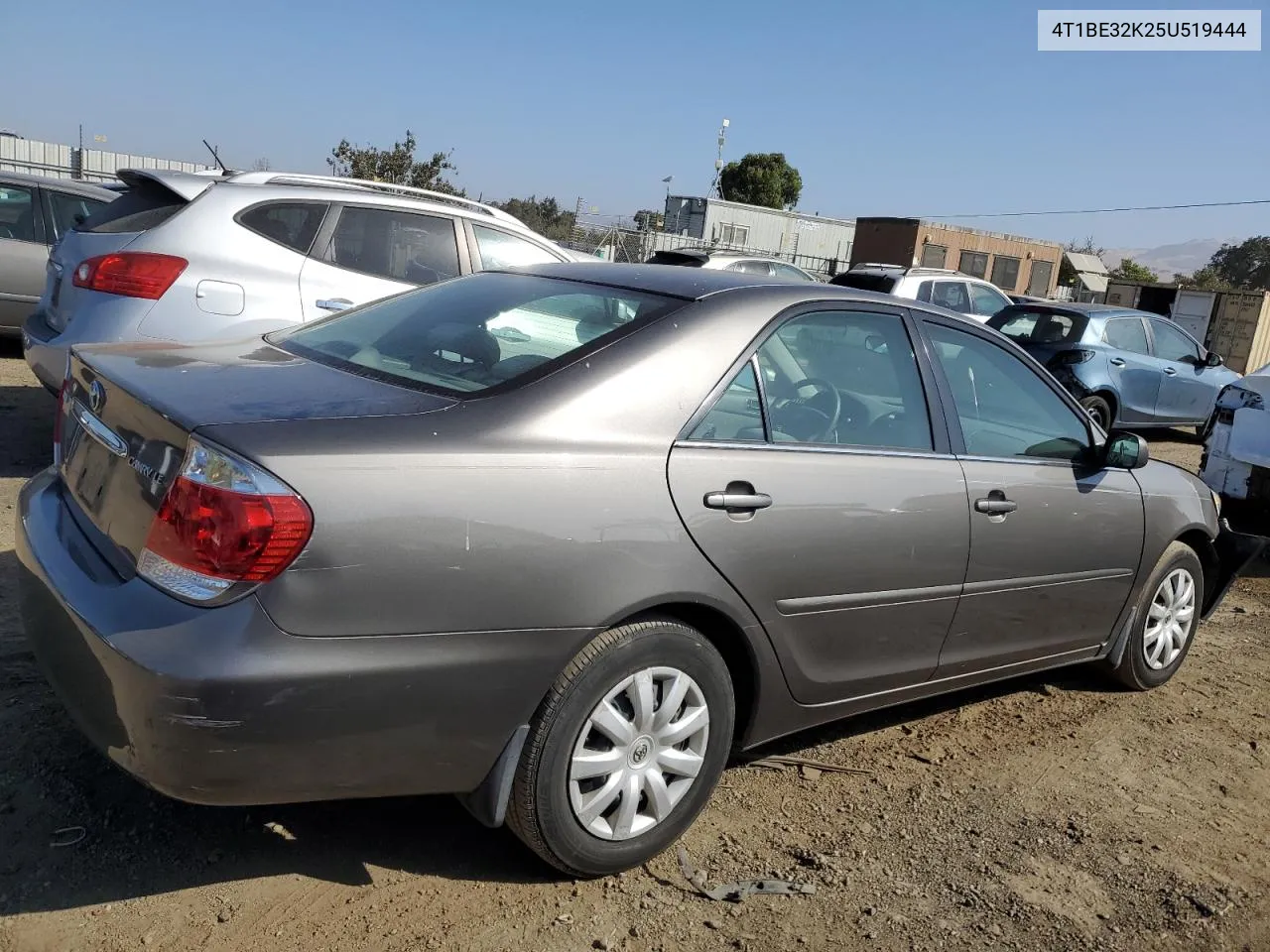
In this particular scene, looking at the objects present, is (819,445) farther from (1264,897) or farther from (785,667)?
(1264,897)

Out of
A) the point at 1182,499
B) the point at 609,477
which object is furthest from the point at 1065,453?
the point at 609,477

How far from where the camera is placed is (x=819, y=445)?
10.5 ft

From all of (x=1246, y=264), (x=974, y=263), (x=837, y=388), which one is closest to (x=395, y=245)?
(x=837, y=388)

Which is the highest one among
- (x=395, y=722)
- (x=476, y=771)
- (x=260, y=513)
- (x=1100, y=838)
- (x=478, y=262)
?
(x=478, y=262)

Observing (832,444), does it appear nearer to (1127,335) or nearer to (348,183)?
(348,183)

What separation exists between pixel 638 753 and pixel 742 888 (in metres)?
0.50

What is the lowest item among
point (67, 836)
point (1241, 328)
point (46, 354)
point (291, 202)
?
point (67, 836)

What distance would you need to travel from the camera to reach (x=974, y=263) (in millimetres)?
35719

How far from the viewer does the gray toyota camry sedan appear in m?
2.26

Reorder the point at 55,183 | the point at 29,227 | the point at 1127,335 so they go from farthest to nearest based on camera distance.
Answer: the point at 1127,335, the point at 55,183, the point at 29,227

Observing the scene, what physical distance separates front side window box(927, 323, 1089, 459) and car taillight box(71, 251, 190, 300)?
3.83 metres

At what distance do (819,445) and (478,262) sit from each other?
12.8ft

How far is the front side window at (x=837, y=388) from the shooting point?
311 centimetres

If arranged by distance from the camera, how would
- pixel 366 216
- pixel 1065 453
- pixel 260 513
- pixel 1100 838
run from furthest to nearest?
pixel 366 216 < pixel 1065 453 < pixel 1100 838 < pixel 260 513
